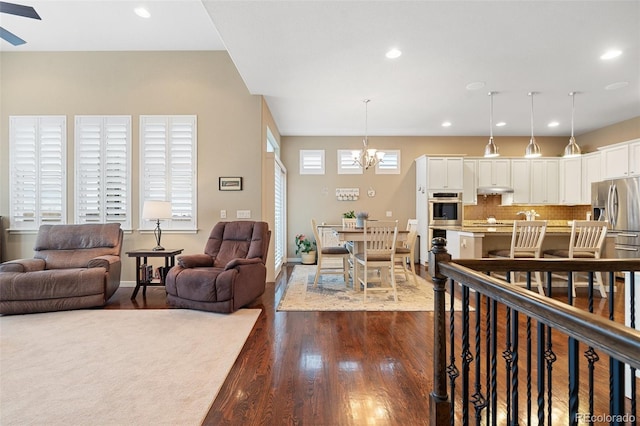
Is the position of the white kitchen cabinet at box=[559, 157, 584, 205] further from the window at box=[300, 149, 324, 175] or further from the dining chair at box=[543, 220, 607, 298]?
the window at box=[300, 149, 324, 175]

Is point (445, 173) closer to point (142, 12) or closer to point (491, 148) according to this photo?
point (491, 148)

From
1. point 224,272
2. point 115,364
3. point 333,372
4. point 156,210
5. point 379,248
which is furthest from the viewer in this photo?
Answer: point 156,210

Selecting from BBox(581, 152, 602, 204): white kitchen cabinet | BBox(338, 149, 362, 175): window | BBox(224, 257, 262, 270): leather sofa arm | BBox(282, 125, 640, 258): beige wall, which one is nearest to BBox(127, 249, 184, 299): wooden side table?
BBox(224, 257, 262, 270): leather sofa arm

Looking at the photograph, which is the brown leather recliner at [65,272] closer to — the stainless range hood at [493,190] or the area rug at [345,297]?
the area rug at [345,297]

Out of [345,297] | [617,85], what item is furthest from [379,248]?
[617,85]

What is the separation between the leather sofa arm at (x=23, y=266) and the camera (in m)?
3.46

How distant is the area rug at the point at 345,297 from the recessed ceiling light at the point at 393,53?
2910 mm

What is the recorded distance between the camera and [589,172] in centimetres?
627

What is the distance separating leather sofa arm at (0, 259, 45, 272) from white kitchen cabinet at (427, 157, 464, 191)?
21.5 ft

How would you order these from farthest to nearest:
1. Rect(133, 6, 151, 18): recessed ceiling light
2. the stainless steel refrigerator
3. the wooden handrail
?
the stainless steel refrigerator → Rect(133, 6, 151, 18): recessed ceiling light → the wooden handrail

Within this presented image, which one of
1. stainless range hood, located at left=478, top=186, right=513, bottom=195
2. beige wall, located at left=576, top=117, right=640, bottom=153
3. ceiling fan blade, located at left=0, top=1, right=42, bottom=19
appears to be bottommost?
stainless range hood, located at left=478, top=186, right=513, bottom=195

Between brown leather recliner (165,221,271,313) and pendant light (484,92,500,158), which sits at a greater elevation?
pendant light (484,92,500,158)

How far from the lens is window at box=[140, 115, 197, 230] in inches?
186

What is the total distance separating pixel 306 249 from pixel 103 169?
158 inches
